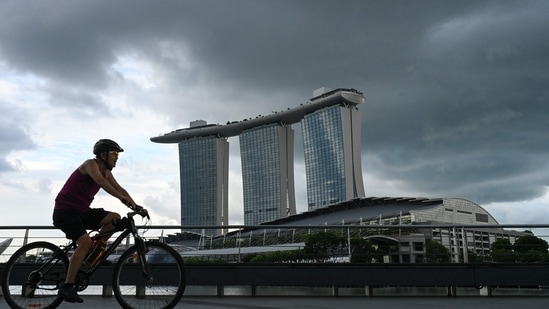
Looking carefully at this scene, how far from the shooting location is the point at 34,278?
6.25 meters

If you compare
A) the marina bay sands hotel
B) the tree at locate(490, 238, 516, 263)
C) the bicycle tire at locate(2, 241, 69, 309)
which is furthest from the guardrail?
the marina bay sands hotel

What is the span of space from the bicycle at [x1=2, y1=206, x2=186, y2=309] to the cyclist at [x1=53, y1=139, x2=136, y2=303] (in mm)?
128

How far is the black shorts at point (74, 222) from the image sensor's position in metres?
5.95

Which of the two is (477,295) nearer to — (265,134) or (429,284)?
(429,284)

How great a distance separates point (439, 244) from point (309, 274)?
321cm

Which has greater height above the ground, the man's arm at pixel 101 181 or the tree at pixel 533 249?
the man's arm at pixel 101 181

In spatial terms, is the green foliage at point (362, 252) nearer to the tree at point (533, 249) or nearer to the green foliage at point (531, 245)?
the tree at point (533, 249)

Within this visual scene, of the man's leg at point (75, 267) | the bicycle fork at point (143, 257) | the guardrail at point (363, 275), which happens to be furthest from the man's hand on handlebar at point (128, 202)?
the guardrail at point (363, 275)

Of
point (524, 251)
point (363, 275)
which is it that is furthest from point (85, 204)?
point (524, 251)

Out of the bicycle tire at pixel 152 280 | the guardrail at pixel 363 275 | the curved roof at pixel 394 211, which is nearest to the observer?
the bicycle tire at pixel 152 280

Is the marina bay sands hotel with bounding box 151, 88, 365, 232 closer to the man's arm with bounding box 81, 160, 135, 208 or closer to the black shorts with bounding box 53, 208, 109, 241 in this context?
the black shorts with bounding box 53, 208, 109, 241

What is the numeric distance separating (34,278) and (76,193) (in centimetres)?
120

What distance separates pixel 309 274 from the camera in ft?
35.7

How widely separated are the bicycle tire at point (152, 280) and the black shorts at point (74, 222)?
544 mm
